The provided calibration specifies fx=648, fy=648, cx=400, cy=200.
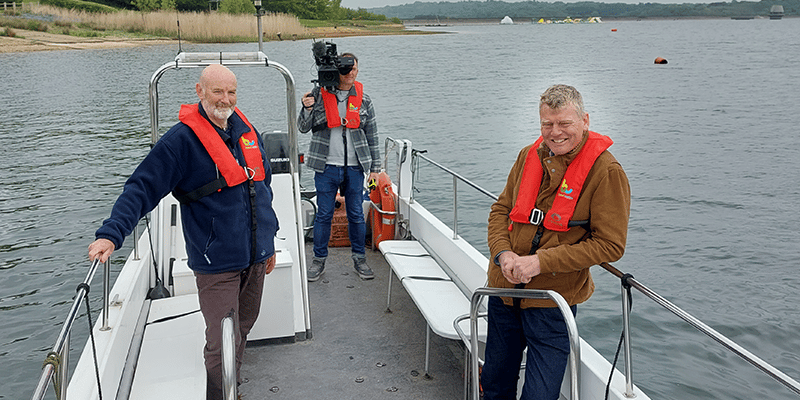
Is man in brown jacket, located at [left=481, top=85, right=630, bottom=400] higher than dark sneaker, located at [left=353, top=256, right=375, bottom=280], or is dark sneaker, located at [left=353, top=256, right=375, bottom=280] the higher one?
man in brown jacket, located at [left=481, top=85, right=630, bottom=400]

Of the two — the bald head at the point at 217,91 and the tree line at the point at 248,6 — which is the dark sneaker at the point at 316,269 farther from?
the tree line at the point at 248,6

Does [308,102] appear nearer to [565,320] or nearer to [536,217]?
Answer: [536,217]

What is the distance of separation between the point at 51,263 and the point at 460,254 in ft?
19.1

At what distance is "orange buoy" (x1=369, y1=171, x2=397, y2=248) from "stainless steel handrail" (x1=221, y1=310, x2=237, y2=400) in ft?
10.6

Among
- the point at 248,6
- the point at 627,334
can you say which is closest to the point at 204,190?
the point at 627,334

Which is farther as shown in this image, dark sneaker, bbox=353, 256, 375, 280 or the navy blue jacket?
dark sneaker, bbox=353, 256, 375, 280

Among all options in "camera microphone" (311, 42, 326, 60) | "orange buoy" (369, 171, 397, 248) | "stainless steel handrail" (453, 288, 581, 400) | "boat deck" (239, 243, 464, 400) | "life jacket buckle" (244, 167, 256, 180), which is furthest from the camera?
"orange buoy" (369, 171, 397, 248)

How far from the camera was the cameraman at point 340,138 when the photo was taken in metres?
4.19

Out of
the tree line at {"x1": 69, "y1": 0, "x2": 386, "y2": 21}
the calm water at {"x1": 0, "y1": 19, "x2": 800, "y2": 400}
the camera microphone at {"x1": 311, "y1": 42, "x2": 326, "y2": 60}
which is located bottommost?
the calm water at {"x1": 0, "y1": 19, "x2": 800, "y2": 400}

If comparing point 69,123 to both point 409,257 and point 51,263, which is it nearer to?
point 51,263

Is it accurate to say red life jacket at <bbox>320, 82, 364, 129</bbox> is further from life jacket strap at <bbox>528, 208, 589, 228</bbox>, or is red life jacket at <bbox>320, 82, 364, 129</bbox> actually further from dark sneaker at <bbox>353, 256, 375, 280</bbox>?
life jacket strap at <bbox>528, 208, 589, 228</bbox>

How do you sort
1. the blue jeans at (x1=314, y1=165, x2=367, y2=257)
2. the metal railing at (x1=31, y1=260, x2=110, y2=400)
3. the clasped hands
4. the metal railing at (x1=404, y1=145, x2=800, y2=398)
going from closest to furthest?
the metal railing at (x1=31, y1=260, x2=110, y2=400)
the metal railing at (x1=404, y1=145, x2=800, y2=398)
the clasped hands
the blue jeans at (x1=314, y1=165, x2=367, y2=257)

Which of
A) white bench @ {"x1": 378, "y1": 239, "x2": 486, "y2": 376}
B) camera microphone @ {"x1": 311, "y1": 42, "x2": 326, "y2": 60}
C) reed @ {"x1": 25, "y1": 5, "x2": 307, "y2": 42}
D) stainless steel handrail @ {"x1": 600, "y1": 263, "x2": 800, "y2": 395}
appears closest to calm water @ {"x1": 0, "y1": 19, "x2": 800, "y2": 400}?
reed @ {"x1": 25, "y1": 5, "x2": 307, "y2": 42}

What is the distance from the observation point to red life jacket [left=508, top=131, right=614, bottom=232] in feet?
6.90
